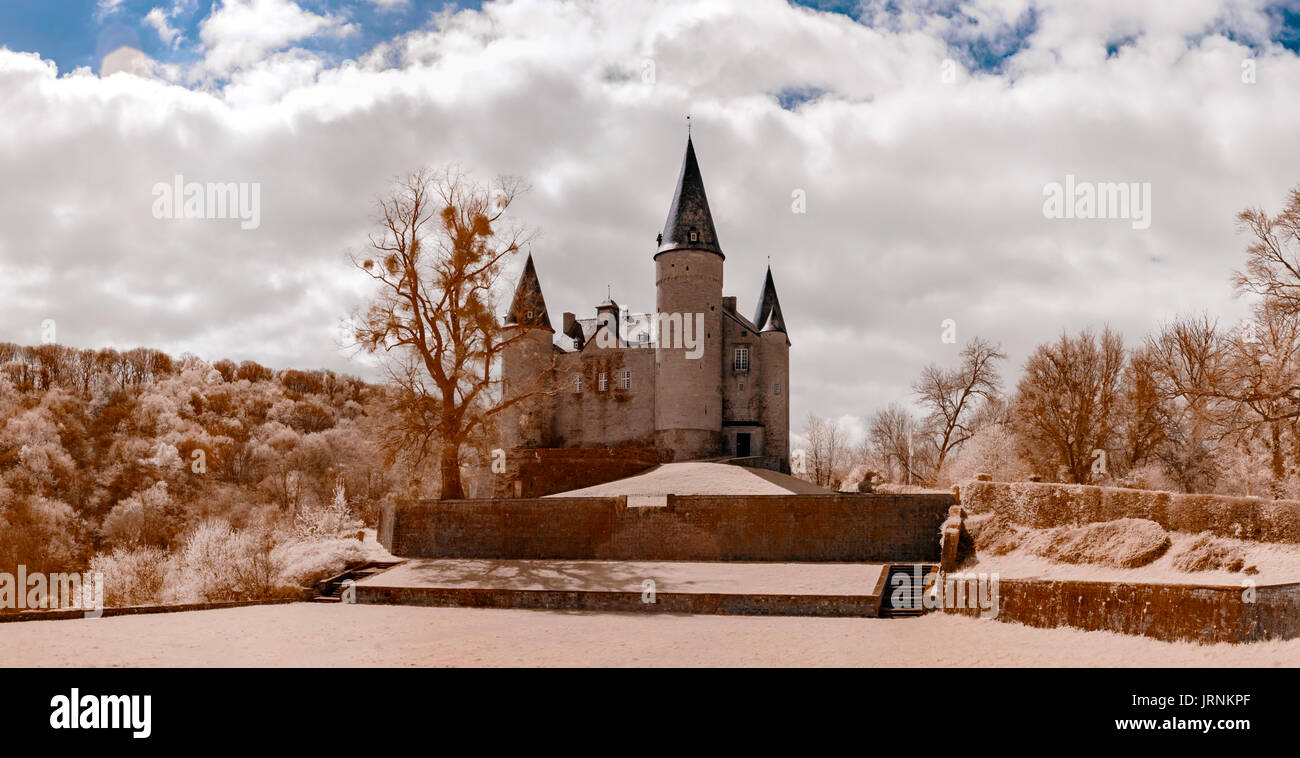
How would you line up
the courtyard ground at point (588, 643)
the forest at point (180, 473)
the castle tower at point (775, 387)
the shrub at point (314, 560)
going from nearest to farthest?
the courtyard ground at point (588, 643)
the shrub at point (314, 560)
the forest at point (180, 473)
the castle tower at point (775, 387)

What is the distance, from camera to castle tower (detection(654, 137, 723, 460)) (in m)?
44.2

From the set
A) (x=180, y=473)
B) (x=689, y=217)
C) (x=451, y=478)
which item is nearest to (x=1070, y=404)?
(x=689, y=217)

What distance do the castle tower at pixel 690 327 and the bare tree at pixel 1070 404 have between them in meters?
14.6

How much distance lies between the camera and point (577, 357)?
1951 inches

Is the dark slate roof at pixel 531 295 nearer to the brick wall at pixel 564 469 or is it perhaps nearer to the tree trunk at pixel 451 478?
the brick wall at pixel 564 469

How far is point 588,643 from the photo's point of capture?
15.0m

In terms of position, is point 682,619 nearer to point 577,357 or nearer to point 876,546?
point 876,546

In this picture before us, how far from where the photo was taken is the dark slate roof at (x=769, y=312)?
154 feet

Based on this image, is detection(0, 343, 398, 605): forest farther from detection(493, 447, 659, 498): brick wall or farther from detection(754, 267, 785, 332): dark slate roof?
detection(754, 267, 785, 332): dark slate roof

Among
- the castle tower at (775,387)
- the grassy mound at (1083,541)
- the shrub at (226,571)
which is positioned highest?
the castle tower at (775,387)

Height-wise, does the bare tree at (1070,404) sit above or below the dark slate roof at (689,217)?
below

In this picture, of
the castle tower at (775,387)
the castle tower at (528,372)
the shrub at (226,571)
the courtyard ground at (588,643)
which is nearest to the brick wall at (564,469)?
the castle tower at (528,372)

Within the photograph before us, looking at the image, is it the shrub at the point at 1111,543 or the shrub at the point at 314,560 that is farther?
the shrub at the point at 314,560
